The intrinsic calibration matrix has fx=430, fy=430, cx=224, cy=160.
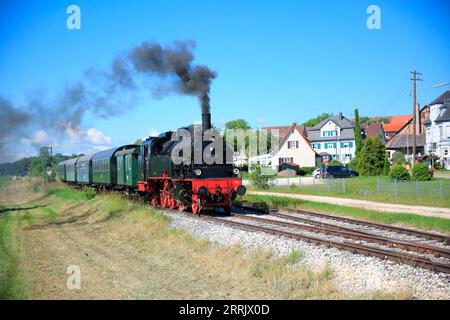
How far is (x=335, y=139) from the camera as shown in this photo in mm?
76250

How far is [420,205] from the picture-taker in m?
21.7

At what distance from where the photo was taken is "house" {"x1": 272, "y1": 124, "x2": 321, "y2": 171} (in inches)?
2638

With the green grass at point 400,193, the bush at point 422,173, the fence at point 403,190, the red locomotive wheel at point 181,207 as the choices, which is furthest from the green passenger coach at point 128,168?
the bush at point 422,173

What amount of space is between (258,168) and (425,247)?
24984 millimetres

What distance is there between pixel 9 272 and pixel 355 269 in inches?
308

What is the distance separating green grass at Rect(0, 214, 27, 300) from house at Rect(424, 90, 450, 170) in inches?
2113

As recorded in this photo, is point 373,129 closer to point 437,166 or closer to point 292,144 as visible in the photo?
point 292,144

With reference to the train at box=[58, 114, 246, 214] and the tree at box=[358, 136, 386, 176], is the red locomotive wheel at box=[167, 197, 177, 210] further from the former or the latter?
the tree at box=[358, 136, 386, 176]

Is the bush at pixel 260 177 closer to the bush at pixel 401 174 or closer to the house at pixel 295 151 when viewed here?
the bush at pixel 401 174

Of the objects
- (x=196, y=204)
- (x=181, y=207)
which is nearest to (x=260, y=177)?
(x=181, y=207)

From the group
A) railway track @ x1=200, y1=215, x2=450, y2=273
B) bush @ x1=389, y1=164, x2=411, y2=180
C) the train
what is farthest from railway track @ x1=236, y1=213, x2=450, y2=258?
bush @ x1=389, y1=164, x2=411, y2=180

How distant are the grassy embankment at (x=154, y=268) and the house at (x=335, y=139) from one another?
63833mm
